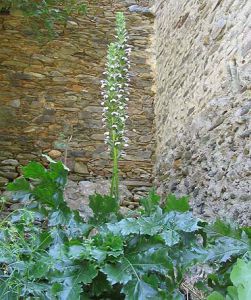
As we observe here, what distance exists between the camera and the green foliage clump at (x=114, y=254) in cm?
133

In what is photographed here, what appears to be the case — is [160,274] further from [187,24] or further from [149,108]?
[149,108]

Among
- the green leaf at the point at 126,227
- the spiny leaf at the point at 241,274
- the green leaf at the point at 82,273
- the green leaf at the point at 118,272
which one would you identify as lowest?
the green leaf at the point at 82,273

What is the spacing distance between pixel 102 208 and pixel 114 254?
283 mm

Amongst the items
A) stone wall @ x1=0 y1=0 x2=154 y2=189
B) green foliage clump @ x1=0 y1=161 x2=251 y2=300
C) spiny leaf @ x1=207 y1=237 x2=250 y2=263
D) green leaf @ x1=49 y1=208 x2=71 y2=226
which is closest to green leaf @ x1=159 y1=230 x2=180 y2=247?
green foliage clump @ x1=0 y1=161 x2=251 y2=300

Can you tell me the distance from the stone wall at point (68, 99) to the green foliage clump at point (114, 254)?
7.12ft

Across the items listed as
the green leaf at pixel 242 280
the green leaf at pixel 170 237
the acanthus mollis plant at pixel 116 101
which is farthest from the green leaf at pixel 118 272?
the acanthus mollis plant at pixel 116 101

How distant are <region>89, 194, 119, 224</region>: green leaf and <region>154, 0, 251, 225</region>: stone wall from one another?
0.77 metres

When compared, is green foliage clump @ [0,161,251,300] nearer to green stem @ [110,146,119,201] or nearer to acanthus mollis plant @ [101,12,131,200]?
green stem @ [110,146,119,201]

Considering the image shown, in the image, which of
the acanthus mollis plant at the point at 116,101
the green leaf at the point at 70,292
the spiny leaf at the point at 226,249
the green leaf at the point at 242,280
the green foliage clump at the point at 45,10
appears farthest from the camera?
the green foliage clump at the point at 45,10

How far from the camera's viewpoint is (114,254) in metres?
1.34

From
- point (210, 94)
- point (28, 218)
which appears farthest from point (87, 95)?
point (28, 218)

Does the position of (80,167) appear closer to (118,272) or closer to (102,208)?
(102,208)

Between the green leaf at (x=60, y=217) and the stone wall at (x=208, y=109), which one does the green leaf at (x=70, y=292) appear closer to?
the green leaf at (x=60, y=217)

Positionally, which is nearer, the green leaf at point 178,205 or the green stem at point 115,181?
the green leaf at point 178,205
